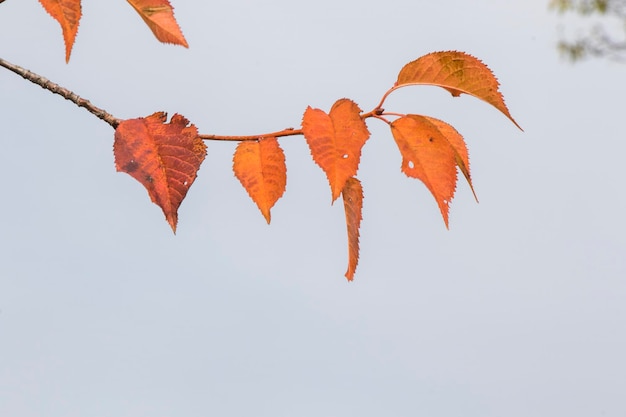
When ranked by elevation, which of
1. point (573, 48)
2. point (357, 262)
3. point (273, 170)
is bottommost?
point (357, 262)

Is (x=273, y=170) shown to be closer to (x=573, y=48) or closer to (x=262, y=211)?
(x=262, y=211)

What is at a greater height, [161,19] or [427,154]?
[161,19]

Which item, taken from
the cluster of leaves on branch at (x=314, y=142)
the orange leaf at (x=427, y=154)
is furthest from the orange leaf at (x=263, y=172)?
the orange leaf at (x=427, y=154)

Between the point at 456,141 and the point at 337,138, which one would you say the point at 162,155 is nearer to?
the point at 337,138

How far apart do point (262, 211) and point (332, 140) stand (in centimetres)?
12

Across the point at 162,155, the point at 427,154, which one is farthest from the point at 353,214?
the point at 162,155

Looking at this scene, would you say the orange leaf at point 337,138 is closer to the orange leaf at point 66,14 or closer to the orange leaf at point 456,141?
the orange leaf at point 456,141

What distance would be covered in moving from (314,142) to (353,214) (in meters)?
0.13

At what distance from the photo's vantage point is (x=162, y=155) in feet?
2.76

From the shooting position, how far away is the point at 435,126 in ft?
2.94

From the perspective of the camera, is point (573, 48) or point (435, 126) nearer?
point (435, 126)

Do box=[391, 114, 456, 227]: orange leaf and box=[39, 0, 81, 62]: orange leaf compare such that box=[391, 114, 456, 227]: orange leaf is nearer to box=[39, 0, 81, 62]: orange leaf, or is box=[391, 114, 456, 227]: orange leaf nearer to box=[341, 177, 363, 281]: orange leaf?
box=[341, 177, 363, 281]: orange leaf

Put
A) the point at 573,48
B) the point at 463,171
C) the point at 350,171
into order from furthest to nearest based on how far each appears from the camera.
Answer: the point at 573,48 < the point at 463,171 < the point at 350,171

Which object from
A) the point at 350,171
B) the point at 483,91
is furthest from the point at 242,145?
the point at 483,91
